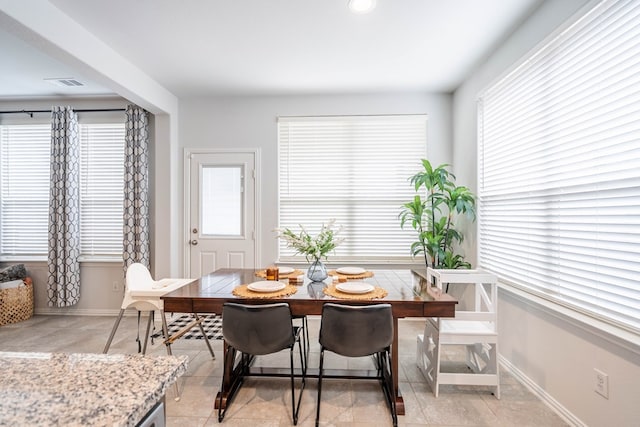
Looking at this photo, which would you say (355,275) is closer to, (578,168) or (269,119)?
(578,168)

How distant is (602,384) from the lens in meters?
1.67

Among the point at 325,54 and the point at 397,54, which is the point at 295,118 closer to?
the point at 325,54

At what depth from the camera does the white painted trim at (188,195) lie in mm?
3861

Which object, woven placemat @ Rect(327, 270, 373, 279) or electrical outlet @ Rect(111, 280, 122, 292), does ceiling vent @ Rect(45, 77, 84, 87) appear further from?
woven placemat @ Rect(327, 270, 373, 279)

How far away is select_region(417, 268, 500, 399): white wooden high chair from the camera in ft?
7.13

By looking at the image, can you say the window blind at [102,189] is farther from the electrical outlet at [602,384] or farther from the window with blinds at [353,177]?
the electrical outlet at [602,384]

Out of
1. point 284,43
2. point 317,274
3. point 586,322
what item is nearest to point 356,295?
point 317,274

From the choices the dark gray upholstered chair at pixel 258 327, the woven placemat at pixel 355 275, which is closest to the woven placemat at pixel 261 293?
the dark gray upholstered chair at pixel 258 327

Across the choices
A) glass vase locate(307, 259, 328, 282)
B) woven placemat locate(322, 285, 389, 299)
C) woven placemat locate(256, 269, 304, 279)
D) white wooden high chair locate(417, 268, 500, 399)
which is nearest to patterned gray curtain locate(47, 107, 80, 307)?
woven placemat locate(256, 269, 304, 279)

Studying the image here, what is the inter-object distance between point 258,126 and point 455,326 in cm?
311

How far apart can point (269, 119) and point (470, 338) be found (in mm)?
3203

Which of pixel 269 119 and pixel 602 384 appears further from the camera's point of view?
pixel 269 119

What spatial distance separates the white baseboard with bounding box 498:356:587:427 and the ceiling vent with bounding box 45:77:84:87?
5.21 m

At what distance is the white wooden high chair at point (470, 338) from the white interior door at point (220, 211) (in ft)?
7.76
